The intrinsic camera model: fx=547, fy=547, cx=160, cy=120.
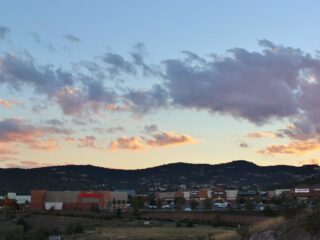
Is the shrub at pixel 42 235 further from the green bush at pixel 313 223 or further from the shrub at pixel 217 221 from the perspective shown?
the green bush at pixel 313 223

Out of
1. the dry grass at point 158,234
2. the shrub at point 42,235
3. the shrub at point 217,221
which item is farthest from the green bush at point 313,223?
the shrub at point 217,221

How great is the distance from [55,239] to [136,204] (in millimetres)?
99484

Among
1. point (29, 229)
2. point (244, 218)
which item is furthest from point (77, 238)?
point (244, 218)

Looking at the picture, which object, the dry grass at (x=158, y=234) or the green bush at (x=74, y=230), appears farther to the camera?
the green bush at (x=74, y=230)

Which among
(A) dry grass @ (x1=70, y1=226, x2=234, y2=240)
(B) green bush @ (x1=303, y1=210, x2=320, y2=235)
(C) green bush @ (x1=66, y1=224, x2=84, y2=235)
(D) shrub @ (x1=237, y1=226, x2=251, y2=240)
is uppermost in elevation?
(B) green bush @ (x1=303, y1=210, x2=320, y2=235)

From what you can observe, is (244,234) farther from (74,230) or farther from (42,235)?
(74,230)

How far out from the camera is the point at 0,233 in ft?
366

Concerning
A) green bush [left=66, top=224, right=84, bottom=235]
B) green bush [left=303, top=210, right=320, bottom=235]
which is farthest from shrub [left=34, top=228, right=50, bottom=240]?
green bush [left=303, top=210, right=320, bottom=235]

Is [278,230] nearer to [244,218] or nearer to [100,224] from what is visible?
[244,218]

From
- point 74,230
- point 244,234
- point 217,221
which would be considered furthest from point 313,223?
point 217,221

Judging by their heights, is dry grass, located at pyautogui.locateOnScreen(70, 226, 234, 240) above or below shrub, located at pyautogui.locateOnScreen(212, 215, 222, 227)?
below

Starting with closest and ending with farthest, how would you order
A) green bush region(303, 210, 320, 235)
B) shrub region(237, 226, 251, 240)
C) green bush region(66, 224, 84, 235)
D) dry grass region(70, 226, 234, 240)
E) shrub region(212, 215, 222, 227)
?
1. green bush region(303, 210, 320, 235)
2. shrub region(237, 226, 251, 240)
3. dry grass region(70, 226, 234, 240)
4. green bush region(66, 224, 84, 235)
5. shrub region(212, 215, 222, 227)

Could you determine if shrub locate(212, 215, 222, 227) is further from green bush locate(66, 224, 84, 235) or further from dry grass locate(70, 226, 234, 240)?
green bush locate(66, 224, 84, 235)

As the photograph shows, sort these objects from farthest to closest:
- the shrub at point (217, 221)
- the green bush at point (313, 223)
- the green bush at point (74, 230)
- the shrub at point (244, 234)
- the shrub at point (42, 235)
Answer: the shrub at point (217, 221) < the green bush at point (74, 230) < the shrub at point (42, 235) < the shrub at point (244, 234) < the green bush at point (313, 223)
